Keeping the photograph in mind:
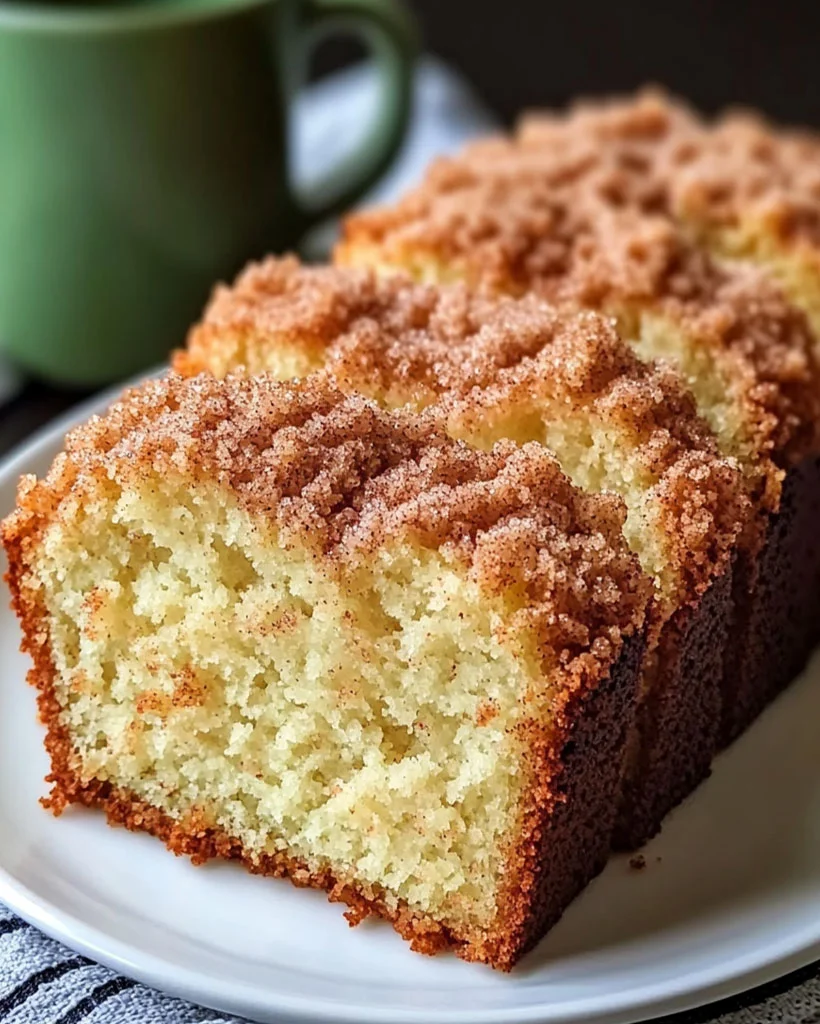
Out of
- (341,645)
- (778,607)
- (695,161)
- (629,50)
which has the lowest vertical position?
(629,50)

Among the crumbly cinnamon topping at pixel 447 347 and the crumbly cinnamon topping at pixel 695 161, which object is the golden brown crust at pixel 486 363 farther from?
the crumbly cinnamon topping at pixel 695 161

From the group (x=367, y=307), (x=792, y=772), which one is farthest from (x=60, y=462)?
(x=792, y=772)

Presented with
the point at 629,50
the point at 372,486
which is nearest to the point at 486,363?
the point at 372,486

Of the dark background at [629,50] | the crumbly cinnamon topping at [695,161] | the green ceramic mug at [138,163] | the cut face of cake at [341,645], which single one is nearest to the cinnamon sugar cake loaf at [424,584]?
the cut face of cake at [341,645]

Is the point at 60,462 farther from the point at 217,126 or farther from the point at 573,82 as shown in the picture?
the point at 573,82

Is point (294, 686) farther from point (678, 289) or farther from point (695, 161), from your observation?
point (695, 161)

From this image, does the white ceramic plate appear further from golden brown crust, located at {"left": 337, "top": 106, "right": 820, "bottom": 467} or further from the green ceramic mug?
the green ceramic mug

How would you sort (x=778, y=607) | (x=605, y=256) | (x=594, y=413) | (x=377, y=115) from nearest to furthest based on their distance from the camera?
(x=594, y=413) → (x=778, y=607) → (x=605, y=256) → (x=377, y=115)
